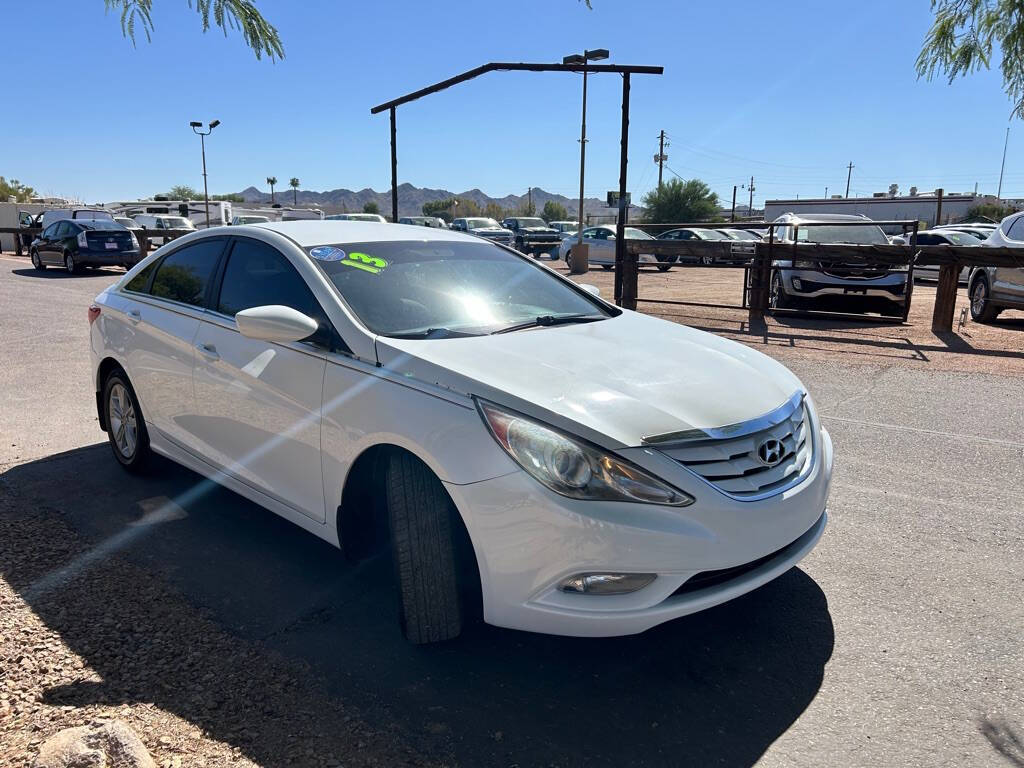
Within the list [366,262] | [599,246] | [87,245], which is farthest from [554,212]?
[366,262]

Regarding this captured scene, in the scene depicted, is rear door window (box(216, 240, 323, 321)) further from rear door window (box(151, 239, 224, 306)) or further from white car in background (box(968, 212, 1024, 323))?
white car in background (box(968, 212, 1024, 323))

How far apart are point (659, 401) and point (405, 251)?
1.78m

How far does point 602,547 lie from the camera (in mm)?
2594

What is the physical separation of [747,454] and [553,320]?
4.53ft

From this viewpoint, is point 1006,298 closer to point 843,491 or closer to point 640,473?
point 843,491

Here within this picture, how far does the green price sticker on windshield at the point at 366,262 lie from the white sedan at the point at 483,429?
0.05 feet

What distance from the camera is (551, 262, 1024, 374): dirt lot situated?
9.42m

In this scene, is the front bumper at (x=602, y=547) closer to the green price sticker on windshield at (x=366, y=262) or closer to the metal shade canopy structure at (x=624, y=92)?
the green price sticker on windshield at (x=366, y=262)

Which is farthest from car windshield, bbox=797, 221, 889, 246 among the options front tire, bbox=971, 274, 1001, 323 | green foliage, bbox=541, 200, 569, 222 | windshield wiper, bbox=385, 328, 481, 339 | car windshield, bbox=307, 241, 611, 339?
green foliage, bbox=541, 200, 569, 222

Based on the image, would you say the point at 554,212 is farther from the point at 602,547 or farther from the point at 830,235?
the point at 602,547

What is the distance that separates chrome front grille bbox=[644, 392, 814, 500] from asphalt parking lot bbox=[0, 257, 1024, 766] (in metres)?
0.70

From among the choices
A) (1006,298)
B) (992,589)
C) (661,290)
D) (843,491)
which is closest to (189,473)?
(843,491)

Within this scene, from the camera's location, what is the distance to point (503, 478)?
8.81 feet

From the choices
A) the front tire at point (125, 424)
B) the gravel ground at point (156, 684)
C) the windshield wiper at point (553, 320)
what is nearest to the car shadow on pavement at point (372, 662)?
the gravel ground at point (156, 684)
